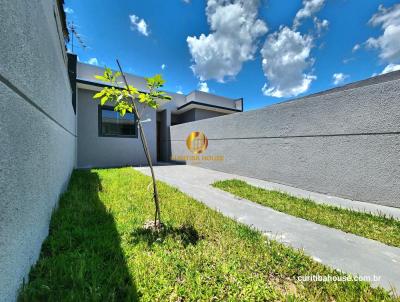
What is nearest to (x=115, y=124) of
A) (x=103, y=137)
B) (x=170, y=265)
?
(x=103, y=137)

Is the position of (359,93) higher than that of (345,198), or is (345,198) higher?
(359,93)

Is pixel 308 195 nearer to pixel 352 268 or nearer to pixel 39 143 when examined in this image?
pixel 352 268

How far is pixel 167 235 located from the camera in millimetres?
2143

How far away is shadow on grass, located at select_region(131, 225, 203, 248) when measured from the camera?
2.03m

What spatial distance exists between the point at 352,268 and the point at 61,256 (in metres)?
2.72

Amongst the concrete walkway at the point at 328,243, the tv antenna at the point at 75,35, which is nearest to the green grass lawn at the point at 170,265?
the concrete walkway at the point at 328,243

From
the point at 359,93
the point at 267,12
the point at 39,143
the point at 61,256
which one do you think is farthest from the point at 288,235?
the point at 267,12

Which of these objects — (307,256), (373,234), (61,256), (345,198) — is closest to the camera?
(61,256)

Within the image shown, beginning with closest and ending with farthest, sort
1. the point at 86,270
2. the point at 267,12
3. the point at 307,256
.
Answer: the point at 86,270, the point at 307,256, the point at 267,12

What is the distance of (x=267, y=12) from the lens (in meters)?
7.37

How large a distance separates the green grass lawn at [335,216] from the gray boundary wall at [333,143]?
37.8 inches
